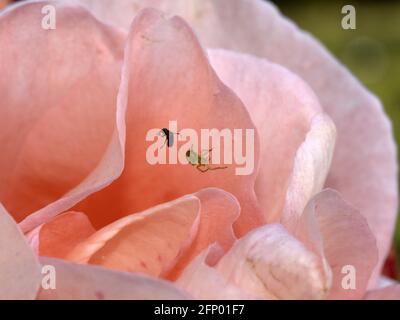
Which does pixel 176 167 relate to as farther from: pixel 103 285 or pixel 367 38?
pixel 367 38

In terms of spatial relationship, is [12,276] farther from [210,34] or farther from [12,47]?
[210,34]

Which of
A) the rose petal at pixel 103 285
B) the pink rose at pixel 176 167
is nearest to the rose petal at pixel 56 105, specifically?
the pink rose at pixel 176 167

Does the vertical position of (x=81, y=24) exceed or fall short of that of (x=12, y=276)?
it exceeds it

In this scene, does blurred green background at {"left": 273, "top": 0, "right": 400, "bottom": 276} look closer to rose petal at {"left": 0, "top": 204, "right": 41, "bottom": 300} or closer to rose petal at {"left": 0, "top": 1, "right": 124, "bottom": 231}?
rose petal at {"left": 0, "top": 1, "right": 124, "bottom": 231}

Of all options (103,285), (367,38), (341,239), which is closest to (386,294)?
(341,239)
